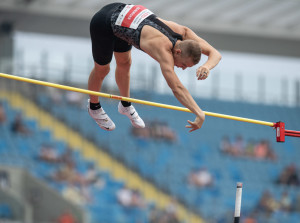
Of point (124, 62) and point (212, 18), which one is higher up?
point (212, 18)

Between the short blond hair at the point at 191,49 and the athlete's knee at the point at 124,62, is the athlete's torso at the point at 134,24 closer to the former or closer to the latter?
the short blond hair at the point at 191,49

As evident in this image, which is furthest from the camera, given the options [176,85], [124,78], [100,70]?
[124,78]

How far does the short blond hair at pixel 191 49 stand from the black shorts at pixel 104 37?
909 millimetres

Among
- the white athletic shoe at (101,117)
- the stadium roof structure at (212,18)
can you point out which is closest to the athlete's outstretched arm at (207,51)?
the white athletic shoe at (101,117)

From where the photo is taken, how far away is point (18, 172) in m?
15.1

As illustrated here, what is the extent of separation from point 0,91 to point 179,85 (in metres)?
12.7

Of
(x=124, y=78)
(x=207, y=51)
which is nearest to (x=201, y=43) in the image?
(x=207, y=51)

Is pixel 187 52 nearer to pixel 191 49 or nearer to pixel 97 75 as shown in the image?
pixel 191 49

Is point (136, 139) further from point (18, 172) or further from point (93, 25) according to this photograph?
point (93, 25)

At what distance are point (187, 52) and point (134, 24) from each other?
667 mm

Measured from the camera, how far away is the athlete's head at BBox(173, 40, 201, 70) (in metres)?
6.66

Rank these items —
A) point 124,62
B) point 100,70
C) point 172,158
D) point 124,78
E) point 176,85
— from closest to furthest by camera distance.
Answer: point 176,85 → point 100,70 → point 124,62 → point 124,78 → point 172,158

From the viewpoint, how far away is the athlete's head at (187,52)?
6660mm

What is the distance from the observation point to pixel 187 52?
667 centimetres
